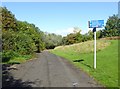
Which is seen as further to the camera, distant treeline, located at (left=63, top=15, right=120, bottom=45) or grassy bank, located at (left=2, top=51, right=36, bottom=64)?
distant treeline, located at (left=63, top=15, right=120, bottom=45)

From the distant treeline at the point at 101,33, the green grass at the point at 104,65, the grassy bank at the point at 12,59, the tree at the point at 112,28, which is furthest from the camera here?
the tree at the point at 112,28

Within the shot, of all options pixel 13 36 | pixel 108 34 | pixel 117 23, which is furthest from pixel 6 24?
pixel 117 23

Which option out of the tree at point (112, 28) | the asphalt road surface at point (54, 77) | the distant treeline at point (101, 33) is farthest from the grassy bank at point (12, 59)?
the tree at point (112, 28)

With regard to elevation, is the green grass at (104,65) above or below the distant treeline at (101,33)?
below

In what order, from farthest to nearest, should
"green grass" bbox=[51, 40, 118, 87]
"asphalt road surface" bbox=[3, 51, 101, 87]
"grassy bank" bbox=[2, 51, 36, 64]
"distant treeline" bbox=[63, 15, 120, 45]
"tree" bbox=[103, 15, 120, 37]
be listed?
1. "tree" bbox=[103, 15, 120, 37]
2. "distant treeline" bbox=[63, 15, 120, 45]
3. "grassy bank" bbox=[2, 51, 36, 64]
4. "green grass" bbox=[51, 40, 118, 87]
5. "asphalt road surface" bbox=[3, 51, 101, 87]

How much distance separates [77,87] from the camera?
12.0m

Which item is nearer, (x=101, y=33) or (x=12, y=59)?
(x=12, y=59)

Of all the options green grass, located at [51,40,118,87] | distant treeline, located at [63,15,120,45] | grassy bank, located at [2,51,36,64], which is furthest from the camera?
distant treeline, located at [63,15,120,45]

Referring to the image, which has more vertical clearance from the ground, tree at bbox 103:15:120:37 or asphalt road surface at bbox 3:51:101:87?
tree at bbox 103:15:120:37

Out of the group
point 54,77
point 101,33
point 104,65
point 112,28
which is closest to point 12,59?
point 104,65

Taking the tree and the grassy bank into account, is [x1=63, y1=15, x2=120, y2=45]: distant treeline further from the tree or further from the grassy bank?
the grassy bank

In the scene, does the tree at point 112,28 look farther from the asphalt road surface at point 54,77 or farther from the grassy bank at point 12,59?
the asphalt road surface at point 54,77

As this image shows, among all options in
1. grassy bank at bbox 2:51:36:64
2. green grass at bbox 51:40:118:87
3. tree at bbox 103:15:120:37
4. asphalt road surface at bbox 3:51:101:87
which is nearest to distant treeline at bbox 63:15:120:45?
tree at bbox 103:15:120:37

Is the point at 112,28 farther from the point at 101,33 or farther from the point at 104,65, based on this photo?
the point at 104,65
